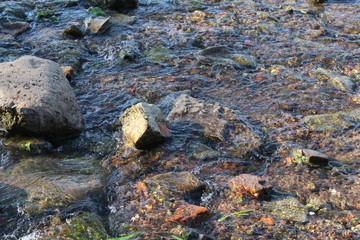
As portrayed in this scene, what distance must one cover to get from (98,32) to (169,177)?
4.65 metres

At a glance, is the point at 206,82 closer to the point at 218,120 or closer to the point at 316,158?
the point at 218,120

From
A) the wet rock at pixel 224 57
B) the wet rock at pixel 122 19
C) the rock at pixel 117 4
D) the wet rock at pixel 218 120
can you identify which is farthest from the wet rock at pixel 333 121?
the rock at pixel 117 4

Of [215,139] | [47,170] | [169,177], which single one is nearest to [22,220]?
[47,170]

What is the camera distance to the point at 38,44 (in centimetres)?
758

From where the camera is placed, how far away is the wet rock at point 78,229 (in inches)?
137

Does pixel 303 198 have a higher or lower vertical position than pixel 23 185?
lower

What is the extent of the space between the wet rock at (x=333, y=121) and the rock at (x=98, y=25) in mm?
4515

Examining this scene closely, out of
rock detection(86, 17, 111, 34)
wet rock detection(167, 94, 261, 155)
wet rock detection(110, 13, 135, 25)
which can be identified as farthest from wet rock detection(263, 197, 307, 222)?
wet rock detection(110, 13, 135, 25)

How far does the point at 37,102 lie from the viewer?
4797mm

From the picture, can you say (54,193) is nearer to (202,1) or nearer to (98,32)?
(98,32)

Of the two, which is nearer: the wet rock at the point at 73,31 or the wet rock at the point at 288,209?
the wet rock at the point at 288,209

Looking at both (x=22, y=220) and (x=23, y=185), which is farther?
(x=23, y=185)

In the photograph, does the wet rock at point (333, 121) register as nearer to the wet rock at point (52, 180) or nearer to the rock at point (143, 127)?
the rock at point (143, 127)

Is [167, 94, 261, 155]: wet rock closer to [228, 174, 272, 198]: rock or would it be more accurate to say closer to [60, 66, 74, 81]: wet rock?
[228, 174, 272, 198]: rock
